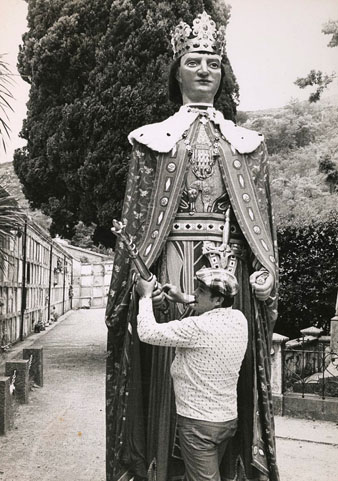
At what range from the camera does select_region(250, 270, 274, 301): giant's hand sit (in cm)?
188

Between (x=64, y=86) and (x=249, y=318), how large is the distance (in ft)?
17.1

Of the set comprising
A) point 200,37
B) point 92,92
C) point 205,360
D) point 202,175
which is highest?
point 92,92

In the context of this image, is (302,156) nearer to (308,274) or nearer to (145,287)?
(308,274)

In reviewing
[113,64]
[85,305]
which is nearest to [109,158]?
[113,64]

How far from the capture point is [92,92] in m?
6.26

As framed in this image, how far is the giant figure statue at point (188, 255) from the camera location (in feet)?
6.42

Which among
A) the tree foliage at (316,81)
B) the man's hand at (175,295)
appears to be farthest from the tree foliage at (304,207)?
the man's hand at (175,295)

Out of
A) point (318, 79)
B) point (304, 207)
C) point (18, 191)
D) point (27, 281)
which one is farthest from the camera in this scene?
point (304, 207)

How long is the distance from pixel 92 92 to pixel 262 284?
15.9 ft

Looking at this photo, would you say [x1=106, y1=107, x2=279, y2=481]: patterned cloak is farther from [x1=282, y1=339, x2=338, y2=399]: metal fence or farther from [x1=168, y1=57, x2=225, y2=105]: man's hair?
[x1=282, y1=339, x2=338, y2=399]: metal fence

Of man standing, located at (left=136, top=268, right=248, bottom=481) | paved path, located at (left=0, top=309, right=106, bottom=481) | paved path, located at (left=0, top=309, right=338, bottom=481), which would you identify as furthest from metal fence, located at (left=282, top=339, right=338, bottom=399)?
man standing, located at (left=136, top=268, right=248, bottom=481)

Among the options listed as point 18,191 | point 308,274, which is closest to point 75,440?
point 308,274

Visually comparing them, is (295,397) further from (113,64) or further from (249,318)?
(113,64)

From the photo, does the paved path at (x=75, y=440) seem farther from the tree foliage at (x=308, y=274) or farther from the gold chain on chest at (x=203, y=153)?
the tree foliage at (x=308, y=274)
